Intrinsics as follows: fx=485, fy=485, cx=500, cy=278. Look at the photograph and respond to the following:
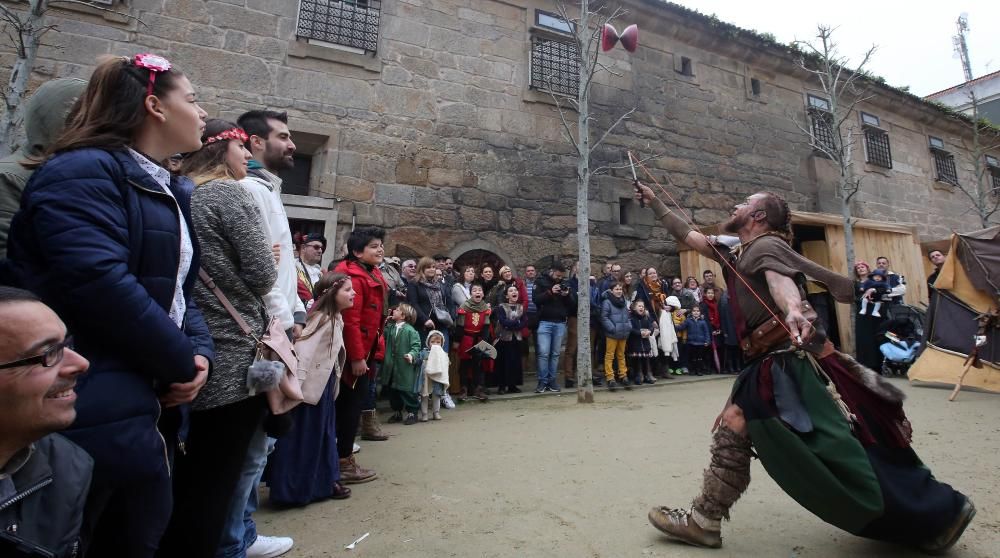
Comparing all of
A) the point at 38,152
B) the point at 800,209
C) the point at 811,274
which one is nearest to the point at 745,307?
the point at 811,274

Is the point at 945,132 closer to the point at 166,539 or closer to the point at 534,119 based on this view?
the point at 534,119

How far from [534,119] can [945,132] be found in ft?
45.9

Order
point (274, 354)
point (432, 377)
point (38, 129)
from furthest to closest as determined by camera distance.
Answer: point (432, 377) < point (274, 354) < point (38, 129)

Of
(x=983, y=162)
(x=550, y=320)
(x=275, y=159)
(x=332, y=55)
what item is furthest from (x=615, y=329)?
(x=983, y=162)

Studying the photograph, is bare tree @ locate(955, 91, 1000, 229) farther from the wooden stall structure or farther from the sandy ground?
the sandy ground

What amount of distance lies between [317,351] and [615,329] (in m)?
5.25

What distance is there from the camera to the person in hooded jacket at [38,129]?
142 cm

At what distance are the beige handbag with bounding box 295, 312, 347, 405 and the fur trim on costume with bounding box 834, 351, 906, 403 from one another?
250 cm

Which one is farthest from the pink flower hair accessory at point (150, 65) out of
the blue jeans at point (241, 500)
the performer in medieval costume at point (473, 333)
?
the performer in medieval costume at point (473, 333)

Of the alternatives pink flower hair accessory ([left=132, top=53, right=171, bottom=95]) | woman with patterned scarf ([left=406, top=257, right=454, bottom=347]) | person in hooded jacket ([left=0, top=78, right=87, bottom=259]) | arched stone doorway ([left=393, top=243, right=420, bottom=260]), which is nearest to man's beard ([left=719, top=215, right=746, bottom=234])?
pink flower hair accessory ([left=132, top=53, right=171, bottom=95])

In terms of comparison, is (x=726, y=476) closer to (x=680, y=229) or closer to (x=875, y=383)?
(x=875, y=383)

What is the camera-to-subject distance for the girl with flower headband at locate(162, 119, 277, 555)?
62.9 inches

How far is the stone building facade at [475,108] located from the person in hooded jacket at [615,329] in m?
1.60

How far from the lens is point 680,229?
2.84 m
